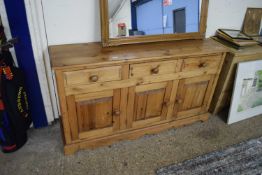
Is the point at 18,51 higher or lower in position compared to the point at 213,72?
higher

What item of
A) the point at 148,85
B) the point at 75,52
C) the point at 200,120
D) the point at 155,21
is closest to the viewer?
the point at 75,52

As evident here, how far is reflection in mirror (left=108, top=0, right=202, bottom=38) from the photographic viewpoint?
146cm

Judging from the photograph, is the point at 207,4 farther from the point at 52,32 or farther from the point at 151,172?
the point at 151,172

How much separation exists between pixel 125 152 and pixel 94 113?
1.46ft

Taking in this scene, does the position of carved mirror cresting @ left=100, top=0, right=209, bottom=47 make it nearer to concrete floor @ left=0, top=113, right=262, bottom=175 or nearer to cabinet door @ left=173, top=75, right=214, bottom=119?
cabinet door @ left=173, top=75, right=214, bottom=119

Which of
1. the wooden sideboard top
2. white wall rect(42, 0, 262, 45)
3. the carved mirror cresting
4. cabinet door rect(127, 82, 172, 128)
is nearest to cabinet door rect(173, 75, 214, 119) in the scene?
cabinet door rect(127, 82, 172, 128)

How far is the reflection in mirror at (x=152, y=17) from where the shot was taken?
4.78 ft

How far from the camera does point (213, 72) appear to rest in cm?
166

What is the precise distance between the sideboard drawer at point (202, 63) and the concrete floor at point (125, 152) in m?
0.64

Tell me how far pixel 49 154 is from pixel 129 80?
0.88 metres

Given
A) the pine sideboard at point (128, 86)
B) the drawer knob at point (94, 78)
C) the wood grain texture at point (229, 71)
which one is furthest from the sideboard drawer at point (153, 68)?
the wood grain texture at point (229, 71)

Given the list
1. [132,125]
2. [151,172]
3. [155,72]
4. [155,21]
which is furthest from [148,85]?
[151,172]

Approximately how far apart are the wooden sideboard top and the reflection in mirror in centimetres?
12

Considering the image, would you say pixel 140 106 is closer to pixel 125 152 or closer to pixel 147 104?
pixel 147 104
